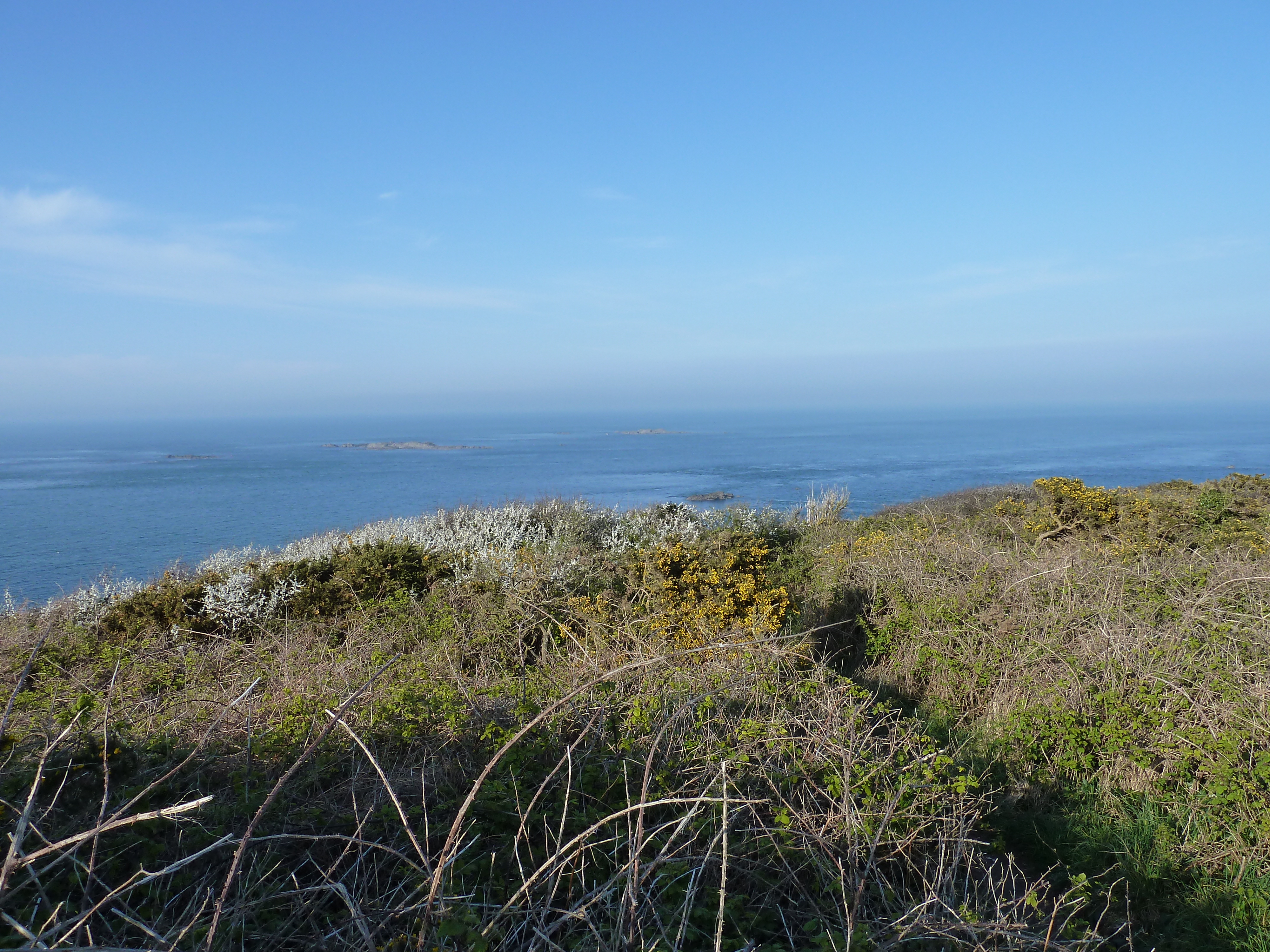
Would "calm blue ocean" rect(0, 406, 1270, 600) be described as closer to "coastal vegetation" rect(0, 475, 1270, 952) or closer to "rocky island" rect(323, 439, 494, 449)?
"rocky island" rect(323, 439, 494, 449)

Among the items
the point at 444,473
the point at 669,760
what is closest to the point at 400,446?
the point at 444,473

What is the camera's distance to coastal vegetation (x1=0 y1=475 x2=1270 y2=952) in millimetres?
2504

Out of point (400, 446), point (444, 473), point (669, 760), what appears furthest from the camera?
point (400, 446)

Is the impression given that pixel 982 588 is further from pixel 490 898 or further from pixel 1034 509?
pixel 1034 509

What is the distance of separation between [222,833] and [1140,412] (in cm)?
19314

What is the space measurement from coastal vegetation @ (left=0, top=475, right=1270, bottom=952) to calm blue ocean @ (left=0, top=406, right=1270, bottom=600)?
1222 centimetres

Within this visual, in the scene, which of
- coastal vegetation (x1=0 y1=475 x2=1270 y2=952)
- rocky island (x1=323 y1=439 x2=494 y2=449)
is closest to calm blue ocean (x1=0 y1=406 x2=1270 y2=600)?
rocky island (x1=323 y1=439 x2=494 y2=449)

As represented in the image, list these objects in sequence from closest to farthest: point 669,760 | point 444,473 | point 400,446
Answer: point 669,760 < point 444,473 < point 400,446

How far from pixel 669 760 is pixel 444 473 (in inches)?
1611

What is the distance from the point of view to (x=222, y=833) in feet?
9.82

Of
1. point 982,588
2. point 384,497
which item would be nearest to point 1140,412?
point 384,497

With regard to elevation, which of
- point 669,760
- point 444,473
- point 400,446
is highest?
point 669,760

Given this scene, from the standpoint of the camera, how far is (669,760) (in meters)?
3.68

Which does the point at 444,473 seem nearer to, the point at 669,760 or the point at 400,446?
the point at 400,446
